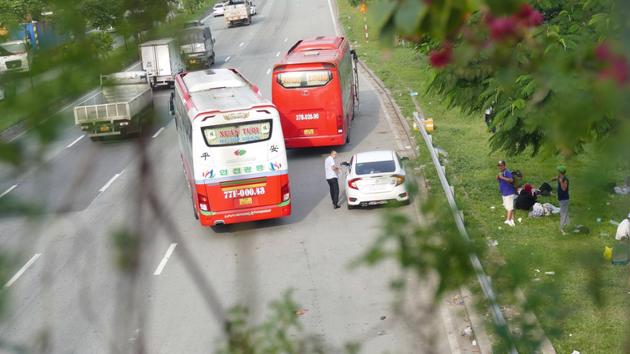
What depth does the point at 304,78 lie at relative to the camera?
25797 millimetres

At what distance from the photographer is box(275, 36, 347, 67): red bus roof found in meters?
26.1

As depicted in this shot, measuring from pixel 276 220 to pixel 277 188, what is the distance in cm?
167

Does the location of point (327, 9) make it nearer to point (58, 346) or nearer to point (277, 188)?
point (277, 188)

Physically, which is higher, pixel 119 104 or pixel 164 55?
pixel 164 55

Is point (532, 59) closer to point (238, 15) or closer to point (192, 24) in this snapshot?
point (192, 24)

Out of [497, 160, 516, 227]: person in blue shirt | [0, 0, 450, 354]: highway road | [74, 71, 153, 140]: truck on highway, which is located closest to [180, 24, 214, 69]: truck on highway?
[74, 71, 153, 140]: truck on highway

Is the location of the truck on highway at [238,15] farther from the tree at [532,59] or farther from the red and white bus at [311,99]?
the tree at [532,59]

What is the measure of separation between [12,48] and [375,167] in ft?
60.4

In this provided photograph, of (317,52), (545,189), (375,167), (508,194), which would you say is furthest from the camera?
(317,52)

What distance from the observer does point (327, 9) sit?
68500 mm

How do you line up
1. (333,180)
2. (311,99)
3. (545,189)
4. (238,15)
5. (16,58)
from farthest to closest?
(238,15) < (311,99) < (333,180) < (545,189) < (16,58)

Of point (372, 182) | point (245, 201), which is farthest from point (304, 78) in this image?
point (245, 201)

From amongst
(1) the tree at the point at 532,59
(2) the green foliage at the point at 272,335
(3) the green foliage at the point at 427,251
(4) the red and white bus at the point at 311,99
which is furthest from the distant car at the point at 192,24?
(4) the red and white bus at the point at 311,99

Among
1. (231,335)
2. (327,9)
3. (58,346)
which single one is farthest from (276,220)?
(327,9)
